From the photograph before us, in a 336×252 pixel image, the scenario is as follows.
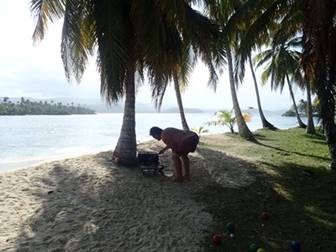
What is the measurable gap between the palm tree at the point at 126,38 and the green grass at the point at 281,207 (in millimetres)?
3216

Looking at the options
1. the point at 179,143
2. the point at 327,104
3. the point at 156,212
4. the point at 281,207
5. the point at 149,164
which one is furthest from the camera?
the point at 149,164

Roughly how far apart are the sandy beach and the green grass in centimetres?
43

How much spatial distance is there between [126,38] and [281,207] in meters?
5.19

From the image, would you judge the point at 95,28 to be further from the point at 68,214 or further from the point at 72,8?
the point at 68,214

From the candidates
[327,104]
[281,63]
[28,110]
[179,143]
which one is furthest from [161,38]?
[28,110]

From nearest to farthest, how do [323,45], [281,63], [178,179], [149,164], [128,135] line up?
[323,45], [178,179], [149,164], [128,135], [281,63]

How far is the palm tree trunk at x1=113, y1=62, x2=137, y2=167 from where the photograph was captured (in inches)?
387

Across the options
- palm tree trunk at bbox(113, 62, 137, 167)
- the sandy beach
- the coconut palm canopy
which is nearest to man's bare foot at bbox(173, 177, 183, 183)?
the sandy beach

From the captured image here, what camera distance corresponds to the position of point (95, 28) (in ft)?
27.1

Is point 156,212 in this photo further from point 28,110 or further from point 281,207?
point 28,110

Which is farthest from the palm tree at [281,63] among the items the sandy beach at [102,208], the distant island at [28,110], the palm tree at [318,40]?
the distant island at [28,110]

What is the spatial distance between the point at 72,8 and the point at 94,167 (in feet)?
13.1

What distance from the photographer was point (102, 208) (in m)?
6.81

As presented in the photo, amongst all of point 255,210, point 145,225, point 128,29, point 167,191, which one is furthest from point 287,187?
point 128,29
